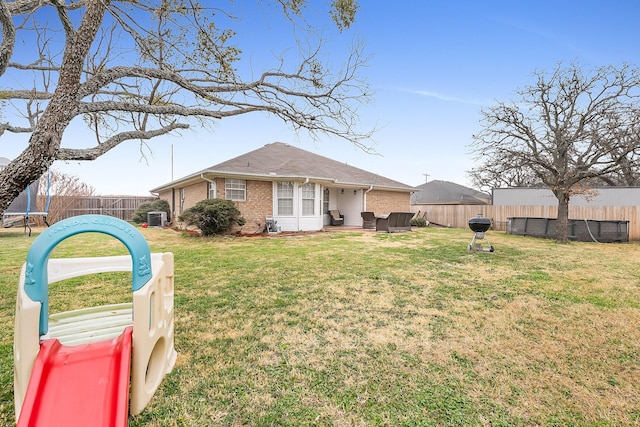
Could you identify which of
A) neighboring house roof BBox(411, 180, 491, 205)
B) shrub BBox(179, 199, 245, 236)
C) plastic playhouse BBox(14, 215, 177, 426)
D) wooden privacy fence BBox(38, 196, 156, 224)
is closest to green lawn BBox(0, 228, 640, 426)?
plastic playhouse BBox(14, 215, 177, 426)

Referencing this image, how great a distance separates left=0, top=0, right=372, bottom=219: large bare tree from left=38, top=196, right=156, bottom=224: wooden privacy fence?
15.3m

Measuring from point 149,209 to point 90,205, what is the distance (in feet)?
16.2

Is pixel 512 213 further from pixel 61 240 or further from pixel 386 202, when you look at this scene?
pixel 61 240

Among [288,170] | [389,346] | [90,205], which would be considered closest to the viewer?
[389,346]

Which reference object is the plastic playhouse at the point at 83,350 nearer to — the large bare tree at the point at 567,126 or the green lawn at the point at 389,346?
the green lawn at the point at 389,346

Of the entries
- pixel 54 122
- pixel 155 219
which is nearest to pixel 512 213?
pixel 54 122

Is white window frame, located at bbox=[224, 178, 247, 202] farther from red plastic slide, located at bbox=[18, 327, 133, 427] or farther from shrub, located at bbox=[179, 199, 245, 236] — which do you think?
red plastic slide, located at bbox=[18, 327, 133, 427]

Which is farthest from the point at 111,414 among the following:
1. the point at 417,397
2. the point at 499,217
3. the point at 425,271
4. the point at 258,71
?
the point at 499,217

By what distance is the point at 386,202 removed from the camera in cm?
1880

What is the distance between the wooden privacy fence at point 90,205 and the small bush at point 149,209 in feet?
7.50

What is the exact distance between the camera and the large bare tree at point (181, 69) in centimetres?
432

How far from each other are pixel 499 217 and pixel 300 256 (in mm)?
15250

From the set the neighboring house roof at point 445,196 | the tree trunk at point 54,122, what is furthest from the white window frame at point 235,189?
the neighboring house roof at point 445,196

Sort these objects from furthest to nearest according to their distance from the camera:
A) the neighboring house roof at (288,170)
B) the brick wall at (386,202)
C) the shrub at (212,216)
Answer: the brick wall at (386,202) → the neighboring house roof at (288,170) → the shrub at (212,216)
